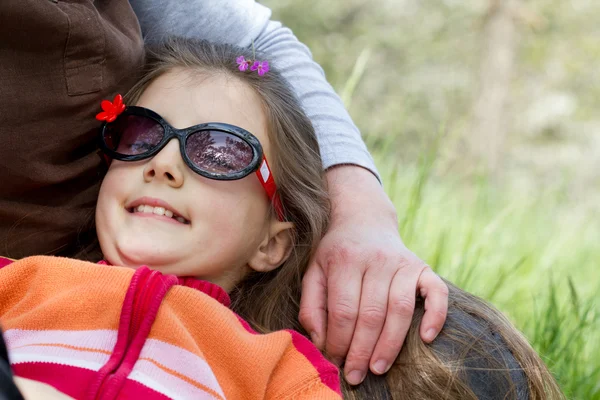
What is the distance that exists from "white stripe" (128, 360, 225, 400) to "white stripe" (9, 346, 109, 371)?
0.08 metres

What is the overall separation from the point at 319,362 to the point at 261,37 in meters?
1.19

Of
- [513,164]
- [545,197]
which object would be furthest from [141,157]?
[513,164]

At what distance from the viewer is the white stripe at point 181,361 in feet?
5.26

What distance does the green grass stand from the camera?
2.49m

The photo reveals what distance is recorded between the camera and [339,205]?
2109 mm

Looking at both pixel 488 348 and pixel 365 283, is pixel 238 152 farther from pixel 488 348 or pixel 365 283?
pixel 488 348

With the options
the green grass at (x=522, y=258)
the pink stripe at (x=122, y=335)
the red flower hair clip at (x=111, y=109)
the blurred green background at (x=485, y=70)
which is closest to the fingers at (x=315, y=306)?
the pink stripe at (x=122, y=335)

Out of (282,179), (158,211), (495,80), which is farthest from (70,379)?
(495,80)

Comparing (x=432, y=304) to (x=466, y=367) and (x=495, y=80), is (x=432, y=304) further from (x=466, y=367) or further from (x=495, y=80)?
(x=495, y=80)

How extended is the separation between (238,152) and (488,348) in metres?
0.80

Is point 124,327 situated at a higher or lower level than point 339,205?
lower

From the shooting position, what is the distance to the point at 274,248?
2191 mm

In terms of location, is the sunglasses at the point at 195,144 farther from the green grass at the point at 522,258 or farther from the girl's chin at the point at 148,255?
the green grass at the point at 522,258

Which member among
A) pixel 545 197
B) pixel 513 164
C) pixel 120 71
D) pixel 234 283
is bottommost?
pixel 513 164
